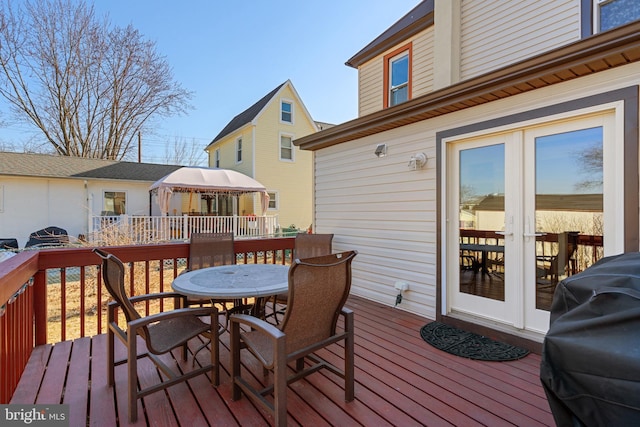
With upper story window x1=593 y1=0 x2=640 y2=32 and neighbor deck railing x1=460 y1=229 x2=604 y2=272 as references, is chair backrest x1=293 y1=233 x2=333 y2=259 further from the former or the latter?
upper story window x1=593 y1=0 x2=640 y2=32

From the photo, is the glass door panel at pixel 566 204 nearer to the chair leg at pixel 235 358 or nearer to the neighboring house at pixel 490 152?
the neighboring house at pixel 490 152

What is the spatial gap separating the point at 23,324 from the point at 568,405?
3551mm

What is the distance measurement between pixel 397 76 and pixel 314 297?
5777 millimetres

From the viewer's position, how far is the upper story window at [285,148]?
1436cm

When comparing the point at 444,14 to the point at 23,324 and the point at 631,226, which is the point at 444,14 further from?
the point at 23,324

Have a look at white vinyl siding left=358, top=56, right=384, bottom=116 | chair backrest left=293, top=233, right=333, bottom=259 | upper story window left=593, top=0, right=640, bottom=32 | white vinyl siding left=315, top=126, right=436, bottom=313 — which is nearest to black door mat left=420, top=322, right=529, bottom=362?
white vinyl siding left=315, top=126, right=436, bottom=313

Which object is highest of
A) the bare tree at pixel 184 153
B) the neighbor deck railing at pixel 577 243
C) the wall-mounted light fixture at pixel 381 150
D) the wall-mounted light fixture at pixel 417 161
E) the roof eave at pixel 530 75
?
the bare tree at pixel 184 153

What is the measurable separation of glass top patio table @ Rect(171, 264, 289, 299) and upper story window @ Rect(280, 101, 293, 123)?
12.3 m

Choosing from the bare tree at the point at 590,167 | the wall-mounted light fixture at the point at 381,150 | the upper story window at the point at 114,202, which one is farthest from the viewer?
the upper story window at the point at 114,202

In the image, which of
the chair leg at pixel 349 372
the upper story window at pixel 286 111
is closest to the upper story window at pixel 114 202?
the upper story window at pixel 286 111

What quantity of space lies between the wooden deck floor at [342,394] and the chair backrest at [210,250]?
1.20 meters

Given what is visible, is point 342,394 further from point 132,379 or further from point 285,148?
point 285,148

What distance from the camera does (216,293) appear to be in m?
2.20

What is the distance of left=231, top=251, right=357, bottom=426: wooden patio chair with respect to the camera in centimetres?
171
